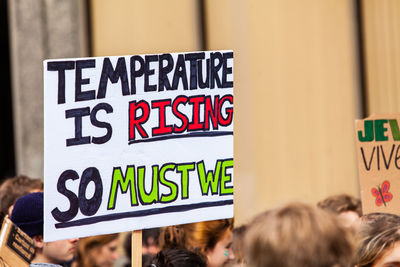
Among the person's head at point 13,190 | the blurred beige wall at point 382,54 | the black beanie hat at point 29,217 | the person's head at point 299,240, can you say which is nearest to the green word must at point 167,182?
the black beanie hat at point 29,217

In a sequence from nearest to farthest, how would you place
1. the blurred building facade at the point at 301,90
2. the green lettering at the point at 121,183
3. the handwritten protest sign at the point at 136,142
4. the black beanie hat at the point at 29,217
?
the handwritten protest sign at the point at 136,142 → the green lettering at the point at 121,183 → the black beanie hat at the point at 29,217 → the blurred building facade at the point at 301,90

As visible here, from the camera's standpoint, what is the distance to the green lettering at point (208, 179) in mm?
3548

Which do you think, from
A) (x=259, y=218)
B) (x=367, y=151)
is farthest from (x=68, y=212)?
(x=367, y=151)

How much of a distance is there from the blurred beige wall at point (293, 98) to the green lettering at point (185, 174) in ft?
11.7

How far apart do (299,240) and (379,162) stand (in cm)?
212

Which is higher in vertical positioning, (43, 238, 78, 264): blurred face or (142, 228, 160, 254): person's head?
(43, 238, 78, 264): blurred face

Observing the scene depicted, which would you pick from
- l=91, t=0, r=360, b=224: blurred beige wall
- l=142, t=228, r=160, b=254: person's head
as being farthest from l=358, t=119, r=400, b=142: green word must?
l=91, t=0, r=360, b=224: blurred beige wall

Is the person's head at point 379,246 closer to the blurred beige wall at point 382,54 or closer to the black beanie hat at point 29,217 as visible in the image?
the black beanie hat at point 29,217

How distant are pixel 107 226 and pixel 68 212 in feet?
0.58

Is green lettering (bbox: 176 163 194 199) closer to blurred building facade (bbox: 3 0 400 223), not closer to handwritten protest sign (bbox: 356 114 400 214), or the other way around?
handwritten protest sign (bbox: 356 114 400 214)

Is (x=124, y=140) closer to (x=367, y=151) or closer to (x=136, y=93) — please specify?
(x=136, y=93)

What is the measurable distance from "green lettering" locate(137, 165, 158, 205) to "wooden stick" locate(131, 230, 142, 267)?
13 cm

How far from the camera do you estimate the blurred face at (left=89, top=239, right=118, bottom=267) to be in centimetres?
557

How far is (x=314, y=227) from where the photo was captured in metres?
2.11
